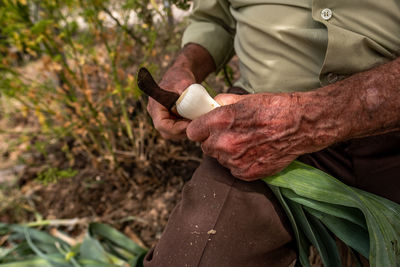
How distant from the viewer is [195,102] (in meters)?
0.81

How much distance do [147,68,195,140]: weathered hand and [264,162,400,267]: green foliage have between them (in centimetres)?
33

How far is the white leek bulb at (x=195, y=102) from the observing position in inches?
31.4

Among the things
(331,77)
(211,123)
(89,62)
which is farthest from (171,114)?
(89,62)

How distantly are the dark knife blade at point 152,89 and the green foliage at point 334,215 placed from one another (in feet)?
1.19

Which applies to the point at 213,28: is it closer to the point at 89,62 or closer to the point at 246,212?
the point at 246,212

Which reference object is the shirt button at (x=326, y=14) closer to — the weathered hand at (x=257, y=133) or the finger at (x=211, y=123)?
the weathered hand at (x=257, y=133)

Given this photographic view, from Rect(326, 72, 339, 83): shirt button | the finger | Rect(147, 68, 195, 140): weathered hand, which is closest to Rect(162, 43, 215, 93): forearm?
Rect(147, 68, 195, 140): weathered hand

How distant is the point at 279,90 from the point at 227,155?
0.31m

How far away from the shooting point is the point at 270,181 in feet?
2.75

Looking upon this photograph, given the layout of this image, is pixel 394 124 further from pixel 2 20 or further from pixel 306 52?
pixel 2 20

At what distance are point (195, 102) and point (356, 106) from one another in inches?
15.8

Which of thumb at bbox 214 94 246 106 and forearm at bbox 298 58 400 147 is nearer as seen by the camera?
forearm at bbox 298 58 400 147

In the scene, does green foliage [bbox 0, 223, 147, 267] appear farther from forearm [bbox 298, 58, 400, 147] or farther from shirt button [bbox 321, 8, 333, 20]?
shirt button [bbox 321, 8, 333, 20]

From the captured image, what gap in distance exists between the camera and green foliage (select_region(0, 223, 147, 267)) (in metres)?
1.20
